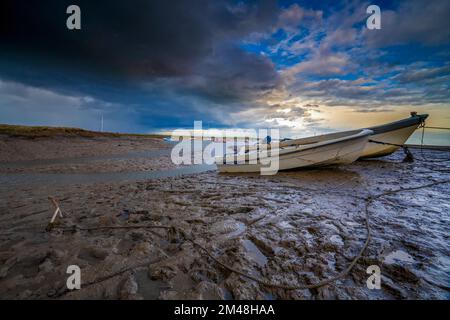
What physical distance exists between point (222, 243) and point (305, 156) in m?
5.87

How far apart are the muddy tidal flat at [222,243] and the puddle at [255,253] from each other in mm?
13

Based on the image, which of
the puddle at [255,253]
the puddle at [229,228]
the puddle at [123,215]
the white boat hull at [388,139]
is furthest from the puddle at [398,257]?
the white boat hull at [388,139]

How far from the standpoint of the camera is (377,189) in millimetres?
5074

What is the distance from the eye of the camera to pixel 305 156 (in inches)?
285

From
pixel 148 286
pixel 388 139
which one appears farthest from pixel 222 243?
pixel 388 139

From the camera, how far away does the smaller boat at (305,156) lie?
6729mm

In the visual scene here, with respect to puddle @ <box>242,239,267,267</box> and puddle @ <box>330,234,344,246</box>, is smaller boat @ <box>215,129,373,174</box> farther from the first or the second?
puddle @ <box>242,239,267,267</box>

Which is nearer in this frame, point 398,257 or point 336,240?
point 398,257

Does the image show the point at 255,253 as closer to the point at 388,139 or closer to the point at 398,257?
the point at 398,257

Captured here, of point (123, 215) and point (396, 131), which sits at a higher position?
point (396, 131)

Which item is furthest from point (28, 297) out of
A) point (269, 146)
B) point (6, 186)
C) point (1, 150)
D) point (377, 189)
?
point (1, 150)

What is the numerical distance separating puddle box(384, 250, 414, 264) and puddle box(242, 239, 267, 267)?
1363 mm

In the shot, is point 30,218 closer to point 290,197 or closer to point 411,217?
point 290,197

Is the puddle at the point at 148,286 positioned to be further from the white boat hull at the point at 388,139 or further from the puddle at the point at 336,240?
the white boat hull at the point at 388,139
